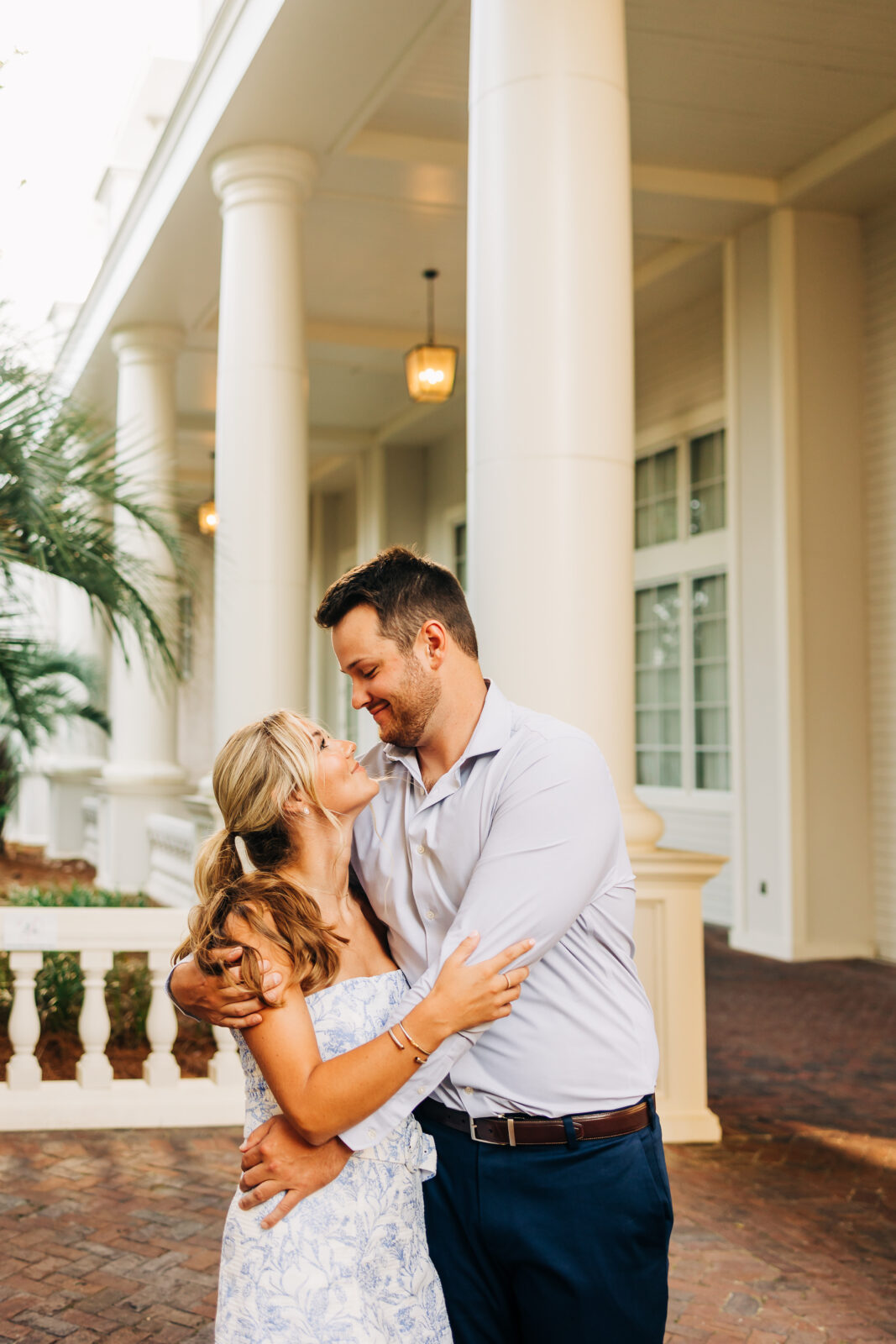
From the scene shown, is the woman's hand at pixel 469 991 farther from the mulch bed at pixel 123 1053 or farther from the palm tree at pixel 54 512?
the palm tree at pixel 54 512

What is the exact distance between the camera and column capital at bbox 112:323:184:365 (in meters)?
12.0

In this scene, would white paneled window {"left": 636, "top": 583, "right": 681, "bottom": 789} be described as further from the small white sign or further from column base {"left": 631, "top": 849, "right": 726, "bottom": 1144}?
the small white sign

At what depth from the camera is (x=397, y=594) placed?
2.09 m

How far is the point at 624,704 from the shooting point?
4.62 m

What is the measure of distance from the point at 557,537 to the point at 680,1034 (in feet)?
6.52

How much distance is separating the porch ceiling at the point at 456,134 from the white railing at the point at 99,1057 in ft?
15.6

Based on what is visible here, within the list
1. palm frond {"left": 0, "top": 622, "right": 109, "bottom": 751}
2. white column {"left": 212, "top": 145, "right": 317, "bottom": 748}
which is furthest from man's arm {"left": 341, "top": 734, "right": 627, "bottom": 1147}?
white column {"left": 212, "top": 145, "right": 317, "bottom": 748}

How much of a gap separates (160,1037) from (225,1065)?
0.29 m

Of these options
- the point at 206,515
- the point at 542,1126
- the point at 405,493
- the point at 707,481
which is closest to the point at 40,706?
the point at 206,515

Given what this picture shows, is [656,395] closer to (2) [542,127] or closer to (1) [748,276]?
(1) [748,276]

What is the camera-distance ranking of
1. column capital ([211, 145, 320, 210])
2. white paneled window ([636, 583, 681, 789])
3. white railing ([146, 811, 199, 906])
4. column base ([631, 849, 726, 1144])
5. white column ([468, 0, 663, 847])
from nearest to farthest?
white column ([468, 0, 663, 847]) < column base ([631, 849, 726, 1144]) < column capital ([211, 145, 320, 210]) < white railing ([146, 811, 199, 906]) < white paneled window ([636, 583, 681, 789])

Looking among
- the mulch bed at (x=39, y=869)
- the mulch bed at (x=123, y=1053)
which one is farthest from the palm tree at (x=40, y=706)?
the mulch bed at (x=123, y=1053)

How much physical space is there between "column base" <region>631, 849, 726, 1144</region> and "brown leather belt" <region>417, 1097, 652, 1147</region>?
9.06 ft

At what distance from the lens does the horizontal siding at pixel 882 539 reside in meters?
9.20
